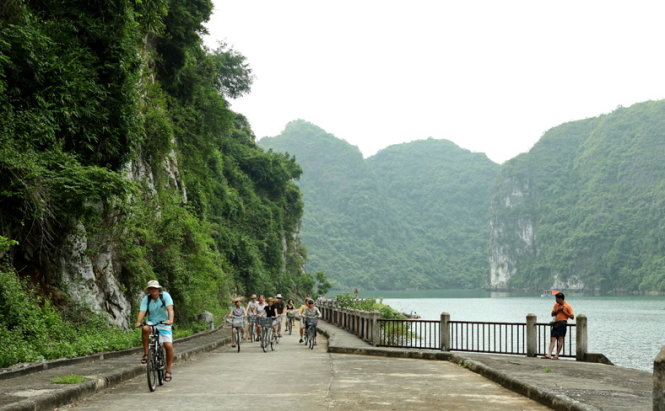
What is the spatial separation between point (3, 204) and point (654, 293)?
168349mm

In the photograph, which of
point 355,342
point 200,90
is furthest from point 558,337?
point 200,90

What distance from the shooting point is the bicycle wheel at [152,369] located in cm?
1041

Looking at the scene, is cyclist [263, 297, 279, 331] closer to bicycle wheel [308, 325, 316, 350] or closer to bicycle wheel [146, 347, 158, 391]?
bicycle wheel [308, 325, 316, 350]

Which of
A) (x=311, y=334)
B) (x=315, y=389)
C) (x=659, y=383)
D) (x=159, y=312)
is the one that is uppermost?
(x=159, y=312)

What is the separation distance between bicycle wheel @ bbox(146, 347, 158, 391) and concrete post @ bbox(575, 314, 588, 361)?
431 inches

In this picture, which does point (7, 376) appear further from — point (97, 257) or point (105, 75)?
point (105, 75)

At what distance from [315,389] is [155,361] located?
2.71 m

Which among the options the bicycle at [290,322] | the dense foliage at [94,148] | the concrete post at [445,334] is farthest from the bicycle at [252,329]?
the concrete post at [445,334]

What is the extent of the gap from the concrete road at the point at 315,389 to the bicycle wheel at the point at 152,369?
0.16 m

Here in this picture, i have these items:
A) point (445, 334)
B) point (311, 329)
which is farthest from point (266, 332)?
point (445, 334)

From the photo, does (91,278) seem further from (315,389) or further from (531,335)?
(531,335)

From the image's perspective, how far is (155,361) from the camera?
10828mm

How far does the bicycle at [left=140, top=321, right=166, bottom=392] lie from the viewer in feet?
34.4

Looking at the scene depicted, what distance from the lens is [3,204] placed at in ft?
47.3
